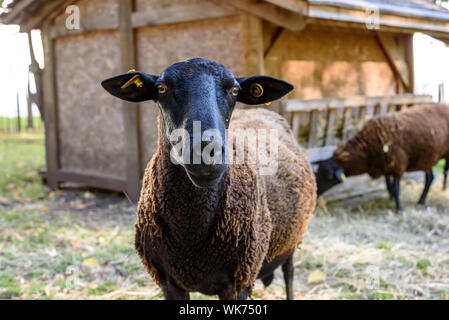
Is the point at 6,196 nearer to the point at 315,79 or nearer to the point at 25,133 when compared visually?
the point at 315,79

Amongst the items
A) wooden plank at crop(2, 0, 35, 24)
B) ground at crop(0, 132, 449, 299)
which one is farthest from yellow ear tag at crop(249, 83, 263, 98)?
wooden plank at crop(2, 0, 35, 24)

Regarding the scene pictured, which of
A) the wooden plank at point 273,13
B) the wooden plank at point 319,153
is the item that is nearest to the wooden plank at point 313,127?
the wooden plank at point 319,153

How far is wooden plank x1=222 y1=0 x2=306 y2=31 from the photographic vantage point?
5111mm

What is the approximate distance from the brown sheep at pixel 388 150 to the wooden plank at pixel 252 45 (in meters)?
1.93

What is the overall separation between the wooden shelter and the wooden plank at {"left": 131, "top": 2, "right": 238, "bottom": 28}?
1 cm

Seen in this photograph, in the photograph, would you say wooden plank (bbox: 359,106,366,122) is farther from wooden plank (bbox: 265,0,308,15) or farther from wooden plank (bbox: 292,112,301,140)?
wooden plank (bbox: 265,0,308,15)

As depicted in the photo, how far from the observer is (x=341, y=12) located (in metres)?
5.32

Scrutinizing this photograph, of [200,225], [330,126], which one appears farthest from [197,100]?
[330,126]

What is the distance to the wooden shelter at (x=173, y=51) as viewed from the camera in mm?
5535

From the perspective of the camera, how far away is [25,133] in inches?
738

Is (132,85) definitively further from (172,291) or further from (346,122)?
(346,122)

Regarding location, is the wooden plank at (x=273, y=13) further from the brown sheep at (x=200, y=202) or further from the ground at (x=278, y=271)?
the brown sheep at (x=200, y=202)
